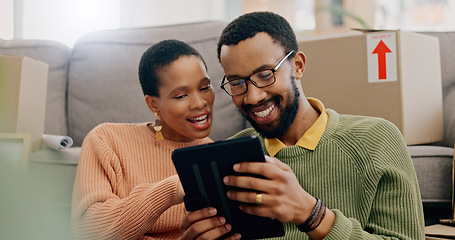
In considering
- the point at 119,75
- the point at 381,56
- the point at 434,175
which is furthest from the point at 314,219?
the point at 119,75

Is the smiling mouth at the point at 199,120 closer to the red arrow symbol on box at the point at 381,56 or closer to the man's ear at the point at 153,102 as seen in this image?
the man's ear at the point at 153,102

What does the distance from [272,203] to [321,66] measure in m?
0.87

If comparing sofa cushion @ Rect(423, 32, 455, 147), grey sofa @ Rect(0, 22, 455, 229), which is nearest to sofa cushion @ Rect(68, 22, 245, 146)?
grey sofa @ Rect(0, 22, 455, 229)

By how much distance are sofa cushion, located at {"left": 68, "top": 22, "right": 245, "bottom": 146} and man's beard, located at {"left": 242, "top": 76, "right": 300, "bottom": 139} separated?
769 mm

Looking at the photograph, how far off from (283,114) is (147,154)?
1.30 feet

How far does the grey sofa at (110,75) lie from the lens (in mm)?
1846

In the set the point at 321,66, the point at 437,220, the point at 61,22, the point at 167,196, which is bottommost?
the point at 437,220

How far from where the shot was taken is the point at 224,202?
0.83 m

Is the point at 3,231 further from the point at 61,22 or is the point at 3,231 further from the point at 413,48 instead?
the point at 61,22

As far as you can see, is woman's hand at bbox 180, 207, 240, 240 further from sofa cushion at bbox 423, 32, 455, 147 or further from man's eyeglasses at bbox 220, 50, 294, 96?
sofa cushion at bbox 423, 32, 455, 147

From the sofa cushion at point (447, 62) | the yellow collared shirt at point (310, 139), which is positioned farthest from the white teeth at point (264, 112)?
the sofa cushion at point (447, 62)

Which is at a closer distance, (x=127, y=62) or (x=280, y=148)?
(x=280, y=148)

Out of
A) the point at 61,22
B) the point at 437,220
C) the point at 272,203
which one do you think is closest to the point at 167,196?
the point at 272,203

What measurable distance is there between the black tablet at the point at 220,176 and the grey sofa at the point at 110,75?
95cm
